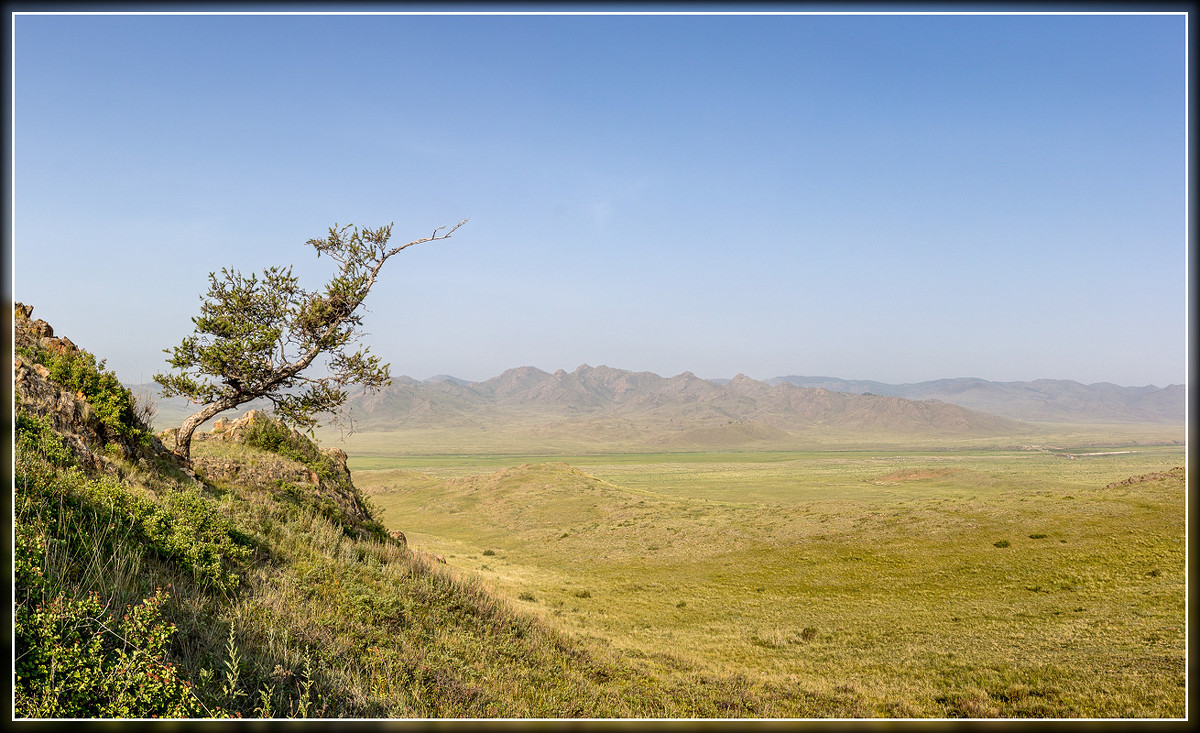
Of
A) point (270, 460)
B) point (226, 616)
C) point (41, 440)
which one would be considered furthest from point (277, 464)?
point (226, 616)

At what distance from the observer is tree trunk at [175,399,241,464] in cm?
1736

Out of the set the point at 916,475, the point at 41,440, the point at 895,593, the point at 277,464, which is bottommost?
the point at 916,475

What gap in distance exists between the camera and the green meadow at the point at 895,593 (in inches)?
527

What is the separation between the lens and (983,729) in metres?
2.93

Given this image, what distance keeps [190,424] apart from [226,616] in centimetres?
1410

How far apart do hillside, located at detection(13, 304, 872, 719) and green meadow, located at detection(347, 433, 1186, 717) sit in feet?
11.6

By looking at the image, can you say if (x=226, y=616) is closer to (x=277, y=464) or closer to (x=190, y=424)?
(x=190, y=424)

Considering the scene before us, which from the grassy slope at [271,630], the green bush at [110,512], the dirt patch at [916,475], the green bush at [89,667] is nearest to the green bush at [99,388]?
the grassy slope at [271,630]

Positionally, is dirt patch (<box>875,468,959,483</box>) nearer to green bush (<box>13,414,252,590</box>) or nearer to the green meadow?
the green meadow

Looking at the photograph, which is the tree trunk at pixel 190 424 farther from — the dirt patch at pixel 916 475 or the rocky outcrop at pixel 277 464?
the dirt patch at pixel 916 475

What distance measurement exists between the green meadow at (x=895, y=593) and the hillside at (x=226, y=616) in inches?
140

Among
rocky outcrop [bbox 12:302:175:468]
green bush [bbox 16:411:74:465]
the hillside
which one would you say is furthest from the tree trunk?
green bush [bbox 16:411:74:465]

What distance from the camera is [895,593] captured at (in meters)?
23.7

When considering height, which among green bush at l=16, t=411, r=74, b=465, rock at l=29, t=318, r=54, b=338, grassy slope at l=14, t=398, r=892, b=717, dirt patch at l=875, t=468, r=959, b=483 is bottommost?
dirt patch at l=875, t=468, r=959, b=483
